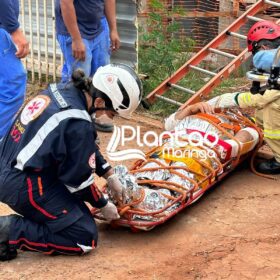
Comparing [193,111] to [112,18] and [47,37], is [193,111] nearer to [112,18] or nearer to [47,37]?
[112,18]

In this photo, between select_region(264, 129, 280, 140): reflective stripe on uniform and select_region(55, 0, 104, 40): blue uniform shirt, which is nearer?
select_region(264, 129, 280, 140): reflective stripe on uniform

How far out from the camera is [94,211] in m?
4.11

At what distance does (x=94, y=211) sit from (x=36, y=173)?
0.62 m

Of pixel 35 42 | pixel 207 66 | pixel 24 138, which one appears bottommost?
pixel 207 66

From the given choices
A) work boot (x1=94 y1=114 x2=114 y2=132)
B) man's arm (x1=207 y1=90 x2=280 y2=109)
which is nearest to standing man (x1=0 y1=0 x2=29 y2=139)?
work boot (x1=94 y1=114 x2=114 y2=132)

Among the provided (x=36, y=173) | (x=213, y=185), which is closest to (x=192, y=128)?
(x=213, y=185)

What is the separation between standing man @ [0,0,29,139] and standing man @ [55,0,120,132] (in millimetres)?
710

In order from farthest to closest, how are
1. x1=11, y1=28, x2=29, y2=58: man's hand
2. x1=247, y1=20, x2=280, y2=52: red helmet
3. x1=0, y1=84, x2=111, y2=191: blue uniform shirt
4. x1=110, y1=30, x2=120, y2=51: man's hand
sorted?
1. x1=110, y1=30, x2=120, y2=51: man's hand
2. x1=247, y1=20, x2=280, y2=52: red helmet
3. x1=11, y1=28, x2=29, y2=58: man's hand
4. x1=0, y1=84, x2=111, y2=191: blue uniform shirt

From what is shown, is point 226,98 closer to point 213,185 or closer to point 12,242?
point 213,185

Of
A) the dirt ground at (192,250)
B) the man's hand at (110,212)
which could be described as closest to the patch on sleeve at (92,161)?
the man's hand at (110,212)

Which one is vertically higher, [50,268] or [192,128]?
[192,128]

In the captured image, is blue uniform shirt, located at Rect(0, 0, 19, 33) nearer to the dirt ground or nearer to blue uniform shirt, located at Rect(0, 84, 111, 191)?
blue uniform shirt, located at Rect(0, 84, 111, 191)

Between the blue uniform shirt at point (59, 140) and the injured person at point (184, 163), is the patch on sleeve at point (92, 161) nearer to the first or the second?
the blue uniform shirt at point (59, 140)

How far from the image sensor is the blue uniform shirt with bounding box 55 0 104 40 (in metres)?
5.60
